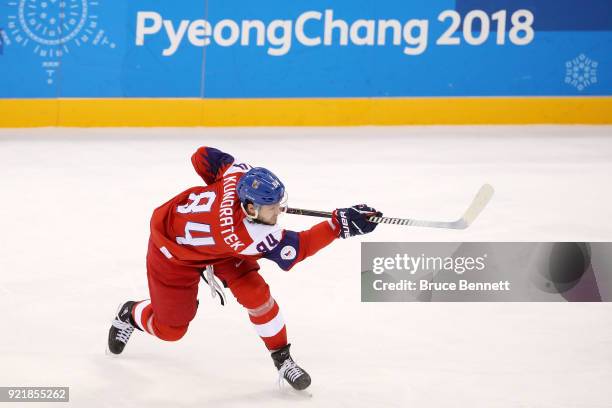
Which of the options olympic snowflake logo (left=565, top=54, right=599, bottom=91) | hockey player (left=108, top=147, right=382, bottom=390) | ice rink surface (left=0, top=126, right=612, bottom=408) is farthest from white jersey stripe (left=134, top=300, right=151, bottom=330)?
olympic snowflake logo (left=565, top=54, right=599, bottom=91)

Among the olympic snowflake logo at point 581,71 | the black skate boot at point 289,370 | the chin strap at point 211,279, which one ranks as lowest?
the black skate boot at point 289,370

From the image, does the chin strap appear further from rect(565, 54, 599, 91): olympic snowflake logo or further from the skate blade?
rect(565, 54, 599, 91): olympic snowflake logo

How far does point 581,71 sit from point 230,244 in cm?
555

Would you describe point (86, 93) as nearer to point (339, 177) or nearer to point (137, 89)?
point (137, 89)

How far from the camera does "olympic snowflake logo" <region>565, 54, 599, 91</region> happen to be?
27.3 feet

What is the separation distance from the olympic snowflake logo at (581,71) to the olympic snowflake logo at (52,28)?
144 inches

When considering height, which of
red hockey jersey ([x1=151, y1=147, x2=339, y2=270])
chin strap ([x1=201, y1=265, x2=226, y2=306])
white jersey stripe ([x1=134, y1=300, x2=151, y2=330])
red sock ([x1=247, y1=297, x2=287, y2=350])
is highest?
red hockey jersey ([x1=151, y1=147, x2=339, y2=270])

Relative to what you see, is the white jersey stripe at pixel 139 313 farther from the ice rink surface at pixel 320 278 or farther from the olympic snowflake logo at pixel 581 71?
the olympic snowflake logo at pixel 581 71

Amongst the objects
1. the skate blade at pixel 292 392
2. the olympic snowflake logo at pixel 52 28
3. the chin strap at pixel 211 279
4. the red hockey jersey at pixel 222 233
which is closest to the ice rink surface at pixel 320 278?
the skate blade at pixel 292 392

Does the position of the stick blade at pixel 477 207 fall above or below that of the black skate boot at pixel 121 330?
above

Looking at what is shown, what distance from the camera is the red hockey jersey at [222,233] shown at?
11.5 ft

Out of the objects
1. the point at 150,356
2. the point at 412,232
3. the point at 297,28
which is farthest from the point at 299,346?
the point at 297,28

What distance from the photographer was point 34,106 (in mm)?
8188

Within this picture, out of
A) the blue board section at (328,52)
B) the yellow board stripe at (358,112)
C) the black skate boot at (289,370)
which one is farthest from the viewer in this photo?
the yellow board stripe at (358,112)
